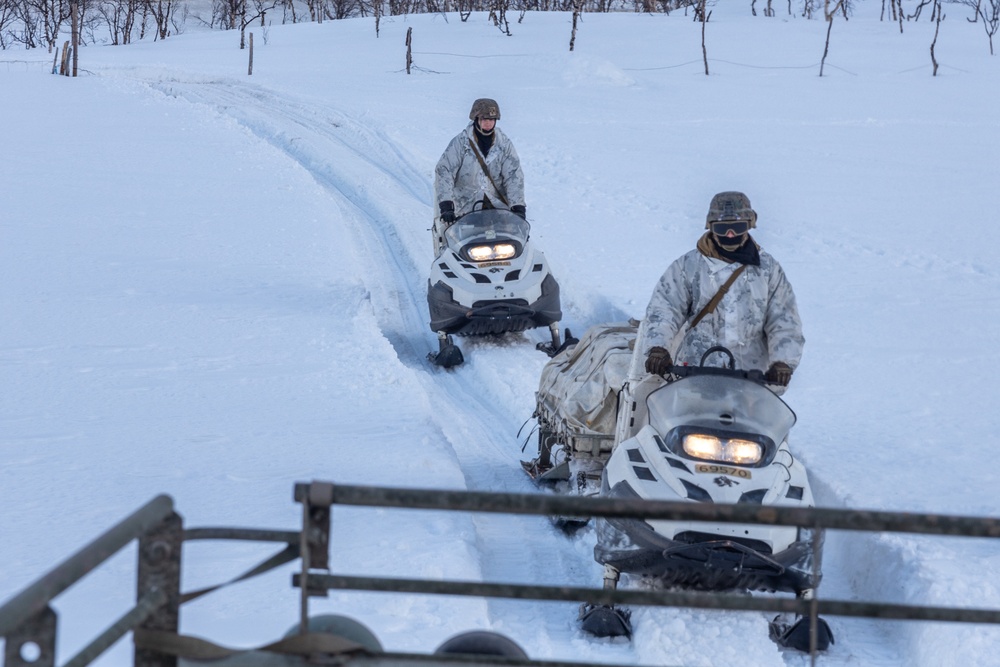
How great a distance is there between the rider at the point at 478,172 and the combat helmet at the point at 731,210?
4324 mm

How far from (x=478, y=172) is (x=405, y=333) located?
1508 millimetres

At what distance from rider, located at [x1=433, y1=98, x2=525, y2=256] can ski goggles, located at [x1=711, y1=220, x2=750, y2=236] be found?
435 cm

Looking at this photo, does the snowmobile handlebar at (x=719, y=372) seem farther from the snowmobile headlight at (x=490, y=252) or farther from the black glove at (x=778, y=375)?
the snowmobile headlight at (x=490, y=252)

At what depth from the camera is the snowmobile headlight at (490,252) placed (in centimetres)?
894

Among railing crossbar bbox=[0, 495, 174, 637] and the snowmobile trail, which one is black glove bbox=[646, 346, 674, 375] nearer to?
the snowmobile trail

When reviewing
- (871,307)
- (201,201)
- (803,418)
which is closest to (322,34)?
(201,201)

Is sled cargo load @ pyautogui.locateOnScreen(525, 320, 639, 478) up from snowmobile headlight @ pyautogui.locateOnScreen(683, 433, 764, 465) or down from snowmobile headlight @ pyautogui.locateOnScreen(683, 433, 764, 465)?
down

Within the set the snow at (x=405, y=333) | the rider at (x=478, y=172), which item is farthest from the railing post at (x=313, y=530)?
the rider at (x=478, y=172)

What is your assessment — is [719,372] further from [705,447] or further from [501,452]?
[501,452]

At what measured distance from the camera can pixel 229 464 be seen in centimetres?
579

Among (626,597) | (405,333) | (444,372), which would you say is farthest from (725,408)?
(405,333)

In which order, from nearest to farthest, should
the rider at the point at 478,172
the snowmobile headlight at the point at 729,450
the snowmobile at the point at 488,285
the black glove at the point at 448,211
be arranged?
the snowmobile headlight at the point at 729,450
the snowmobile at the point at 488,285
the black glove at the point at 448,211
the rider at the point at 478,172

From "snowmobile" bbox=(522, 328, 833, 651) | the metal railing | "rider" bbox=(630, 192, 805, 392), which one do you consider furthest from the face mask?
the metal railing

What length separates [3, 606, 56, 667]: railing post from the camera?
191cm
